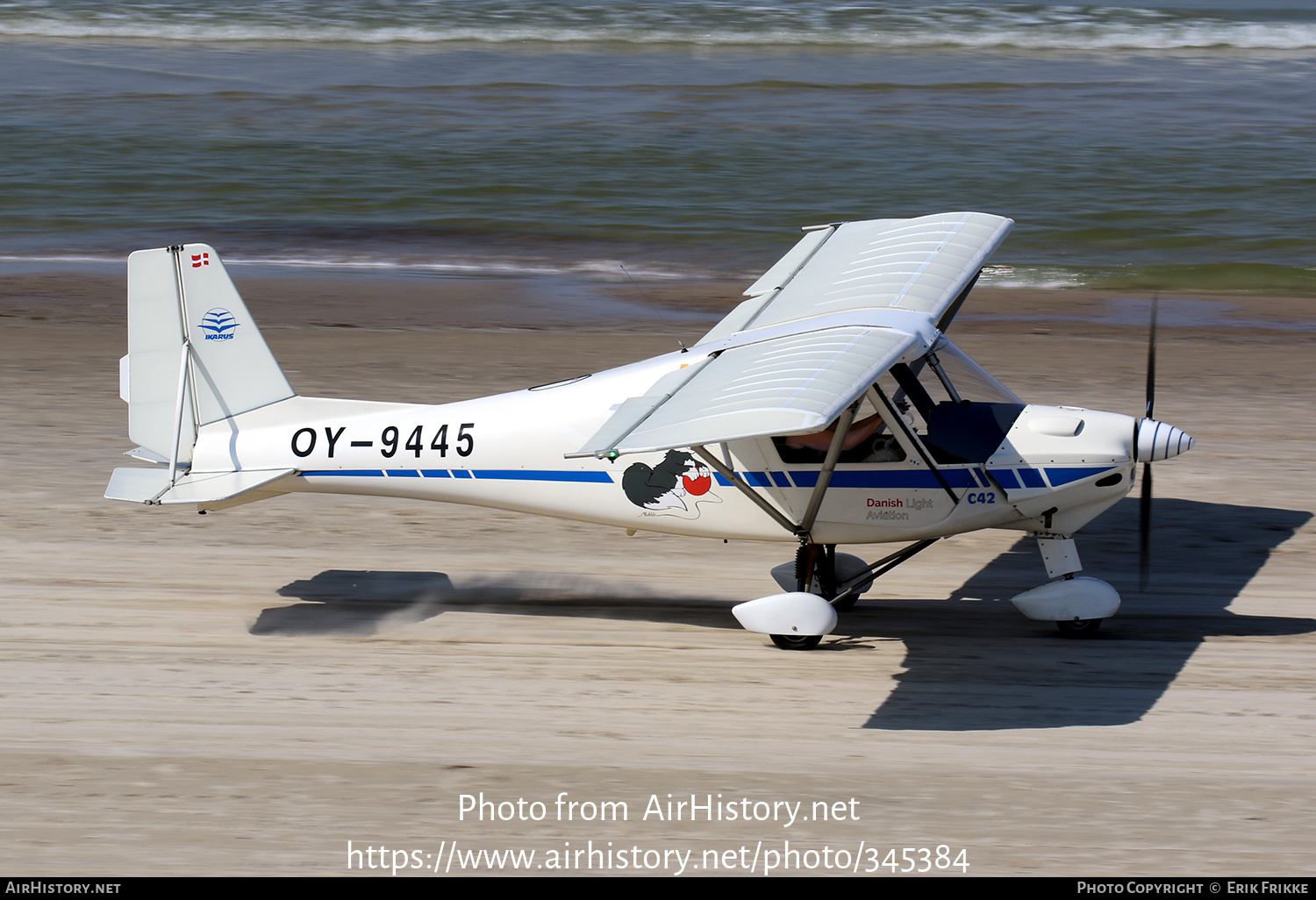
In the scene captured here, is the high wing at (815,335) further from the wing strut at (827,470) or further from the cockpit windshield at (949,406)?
the wing strut at (827,470)

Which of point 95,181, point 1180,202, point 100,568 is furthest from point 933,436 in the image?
point 95,181

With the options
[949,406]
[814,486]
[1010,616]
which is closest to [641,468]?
[814,486]

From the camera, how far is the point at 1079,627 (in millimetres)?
7930

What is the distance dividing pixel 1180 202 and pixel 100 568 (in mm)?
20382

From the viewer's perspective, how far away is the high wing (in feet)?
19.5

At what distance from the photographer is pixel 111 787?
630cm

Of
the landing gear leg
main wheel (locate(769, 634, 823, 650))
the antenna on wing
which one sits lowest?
the antenna on wing

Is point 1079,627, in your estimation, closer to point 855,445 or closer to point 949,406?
point 949,406

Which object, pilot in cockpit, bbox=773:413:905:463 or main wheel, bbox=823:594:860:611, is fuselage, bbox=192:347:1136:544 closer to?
pilot in cockpit, bbox=773:413:905:463

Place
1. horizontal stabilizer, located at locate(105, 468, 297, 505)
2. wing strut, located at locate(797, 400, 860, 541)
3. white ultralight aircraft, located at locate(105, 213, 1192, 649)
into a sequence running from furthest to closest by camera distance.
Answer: horizontal stabilizer, located at locate(105, 468, 297, 505) → white ultralight aircraft, located at locate(105, 213, 1192, 649) → wing strut, located at locate(797, 400, 860, 541)

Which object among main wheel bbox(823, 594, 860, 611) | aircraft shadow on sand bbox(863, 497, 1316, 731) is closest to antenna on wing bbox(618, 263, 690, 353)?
aircraft shadow on sand bbox(863, 497, 1316, 731)

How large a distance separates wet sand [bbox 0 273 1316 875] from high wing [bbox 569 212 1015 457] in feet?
5.69

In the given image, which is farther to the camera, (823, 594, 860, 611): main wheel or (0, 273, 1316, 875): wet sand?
(823, 594, 860, 611): main wheel

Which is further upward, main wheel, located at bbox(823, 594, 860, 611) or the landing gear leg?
the landing gear leg
